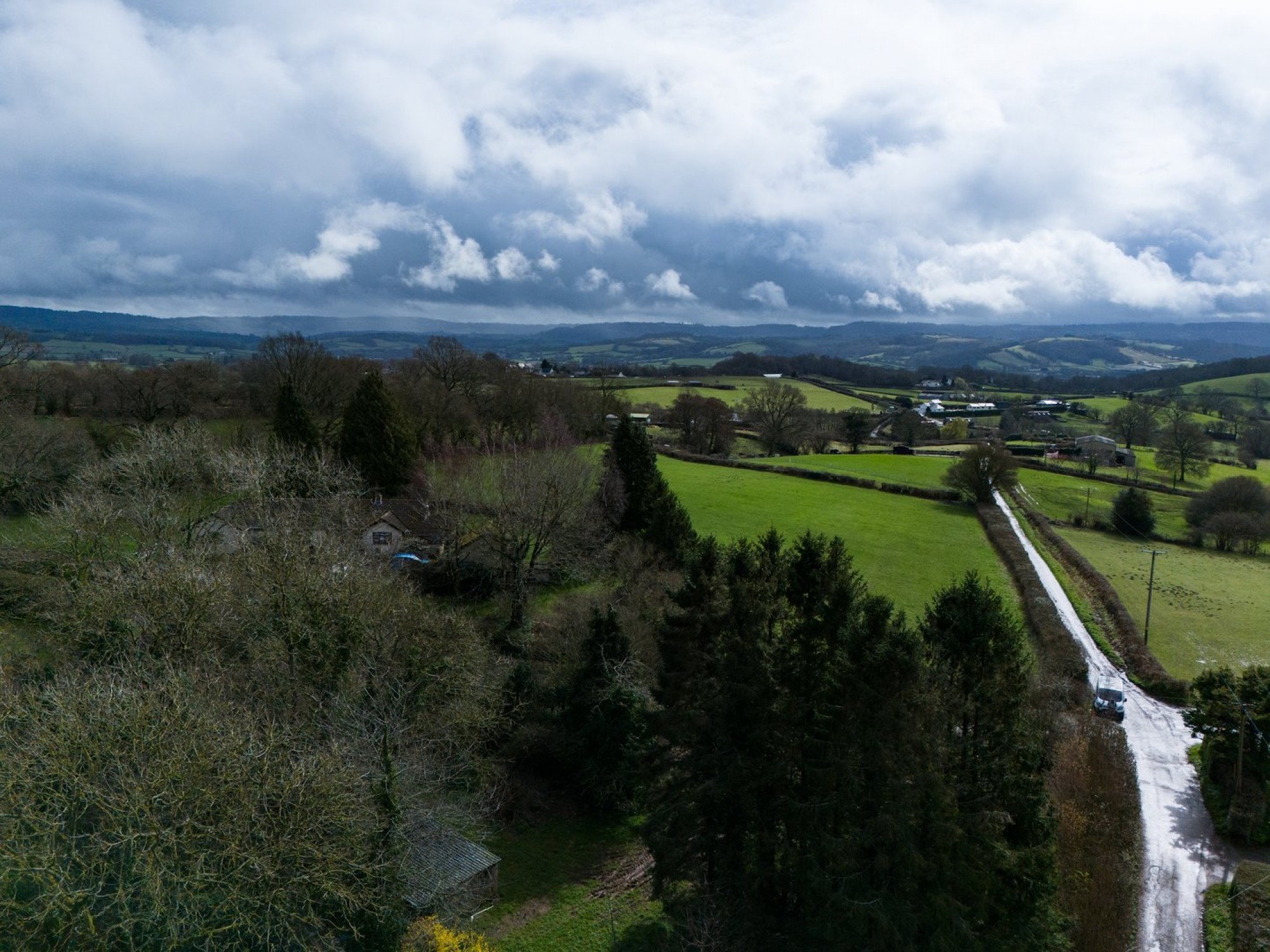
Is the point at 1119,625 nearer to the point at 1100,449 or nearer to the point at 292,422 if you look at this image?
the point at 292,422

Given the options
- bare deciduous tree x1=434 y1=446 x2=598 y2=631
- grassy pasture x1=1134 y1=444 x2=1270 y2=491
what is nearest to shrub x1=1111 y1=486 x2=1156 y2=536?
grassy pasture x1=1134 y1=444 x2=1270 y2=491

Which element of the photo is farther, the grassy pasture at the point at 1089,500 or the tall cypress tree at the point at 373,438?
the grassy pasture at the point at 1089,500

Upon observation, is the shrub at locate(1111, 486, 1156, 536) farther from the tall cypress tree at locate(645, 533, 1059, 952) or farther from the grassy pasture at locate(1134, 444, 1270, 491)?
the tall cypress tree at locate(645, 533, 1059, 952)

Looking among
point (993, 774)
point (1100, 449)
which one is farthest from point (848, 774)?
point (1100, 449)

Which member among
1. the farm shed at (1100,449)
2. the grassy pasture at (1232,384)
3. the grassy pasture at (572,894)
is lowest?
the grassy pasture at (572,894)

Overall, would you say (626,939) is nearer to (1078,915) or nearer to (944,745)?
(944,745)

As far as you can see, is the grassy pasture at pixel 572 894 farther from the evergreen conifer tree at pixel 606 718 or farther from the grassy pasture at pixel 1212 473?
the grassy pasture at pixel 1212 473

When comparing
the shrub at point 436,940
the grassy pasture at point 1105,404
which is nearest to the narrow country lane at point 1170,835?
the shrub at point 436,940
